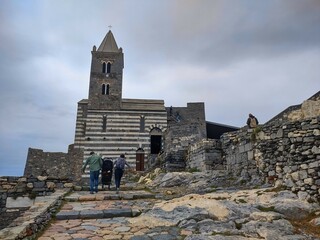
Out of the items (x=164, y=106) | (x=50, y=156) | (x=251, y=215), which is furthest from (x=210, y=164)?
(x=50, y=156)

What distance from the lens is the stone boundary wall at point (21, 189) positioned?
28.4ft

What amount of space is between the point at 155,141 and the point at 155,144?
0.35m

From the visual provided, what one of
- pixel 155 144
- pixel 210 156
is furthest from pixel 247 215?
pixel 155 144

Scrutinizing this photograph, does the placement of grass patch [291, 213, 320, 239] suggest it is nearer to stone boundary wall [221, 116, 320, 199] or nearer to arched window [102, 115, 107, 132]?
stone boundary wall [221, 116, 320, 199]

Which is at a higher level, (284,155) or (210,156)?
(210,156)

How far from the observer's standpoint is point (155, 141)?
3072 cm

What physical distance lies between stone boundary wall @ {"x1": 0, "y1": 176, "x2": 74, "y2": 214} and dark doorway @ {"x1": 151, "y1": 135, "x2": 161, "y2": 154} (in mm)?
21184

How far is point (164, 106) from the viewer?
3212cm

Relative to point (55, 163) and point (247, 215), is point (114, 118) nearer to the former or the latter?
point (55, 163)

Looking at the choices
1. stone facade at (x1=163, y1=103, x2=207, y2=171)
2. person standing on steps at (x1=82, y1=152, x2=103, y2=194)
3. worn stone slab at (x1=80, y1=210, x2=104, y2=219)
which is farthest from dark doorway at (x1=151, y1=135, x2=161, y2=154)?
worn stone slab at (x1=80, y1=210, x2=104, y2=219)

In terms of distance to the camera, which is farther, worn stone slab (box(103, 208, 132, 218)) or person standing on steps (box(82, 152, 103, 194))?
person standing on steps (box(82, 152, 103, 194))

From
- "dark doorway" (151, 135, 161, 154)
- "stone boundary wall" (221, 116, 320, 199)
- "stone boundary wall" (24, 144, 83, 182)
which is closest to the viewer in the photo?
"stone boundary wall" (221, 116, 320, 199)

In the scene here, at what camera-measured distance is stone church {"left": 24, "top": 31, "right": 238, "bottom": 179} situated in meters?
29.1

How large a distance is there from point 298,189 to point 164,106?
25.9m
